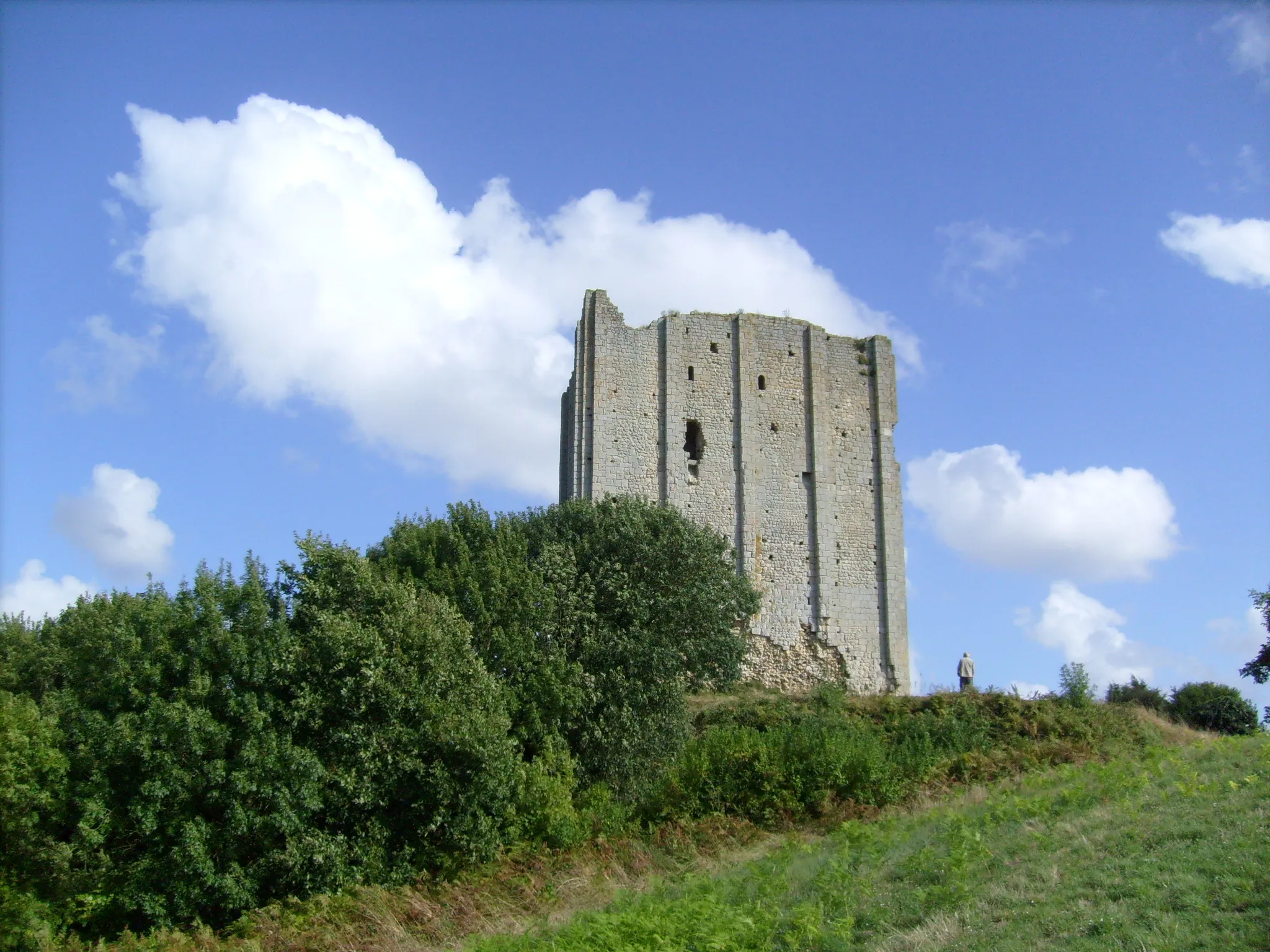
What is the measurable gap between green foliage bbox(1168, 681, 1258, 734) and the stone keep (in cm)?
743

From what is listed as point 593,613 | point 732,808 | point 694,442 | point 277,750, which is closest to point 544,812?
point 732,808

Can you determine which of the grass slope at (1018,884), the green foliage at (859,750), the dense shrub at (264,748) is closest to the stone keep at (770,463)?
the green foliage at (859,750)

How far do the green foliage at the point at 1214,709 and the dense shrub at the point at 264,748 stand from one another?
1923 centimetres

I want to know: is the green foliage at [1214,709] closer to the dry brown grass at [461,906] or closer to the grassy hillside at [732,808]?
the grassy hillside at [732,808]

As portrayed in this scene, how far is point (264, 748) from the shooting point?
14438 millimetres

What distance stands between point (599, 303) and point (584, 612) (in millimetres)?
13527

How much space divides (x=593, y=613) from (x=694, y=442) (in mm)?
11908

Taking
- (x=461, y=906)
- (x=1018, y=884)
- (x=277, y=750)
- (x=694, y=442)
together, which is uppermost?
(x=694, y=442)

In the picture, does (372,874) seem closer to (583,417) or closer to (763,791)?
(763,791)

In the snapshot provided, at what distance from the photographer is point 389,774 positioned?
592 inches

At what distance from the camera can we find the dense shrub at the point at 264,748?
14.1 m

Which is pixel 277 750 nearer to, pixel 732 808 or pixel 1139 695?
pixel 732 808

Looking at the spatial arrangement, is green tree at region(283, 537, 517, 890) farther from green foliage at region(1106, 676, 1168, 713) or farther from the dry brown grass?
green foliage at region(1106, 676, 1168, 713)

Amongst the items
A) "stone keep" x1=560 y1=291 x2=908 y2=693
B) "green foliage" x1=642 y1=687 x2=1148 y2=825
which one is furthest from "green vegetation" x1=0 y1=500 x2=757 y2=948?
"stone keep" x1=560 y1=291 x2=908 y2=693
